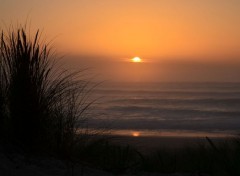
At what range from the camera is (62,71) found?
506cm

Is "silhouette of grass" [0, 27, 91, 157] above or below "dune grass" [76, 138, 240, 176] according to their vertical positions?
above

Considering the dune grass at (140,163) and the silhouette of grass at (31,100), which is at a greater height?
the silhouette of grass at (31,100)

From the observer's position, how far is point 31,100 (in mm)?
4090

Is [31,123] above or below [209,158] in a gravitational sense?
above

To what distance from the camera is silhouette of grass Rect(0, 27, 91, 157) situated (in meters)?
4.12

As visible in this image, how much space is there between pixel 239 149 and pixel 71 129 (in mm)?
1956

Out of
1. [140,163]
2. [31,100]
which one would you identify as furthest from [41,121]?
[140,163]

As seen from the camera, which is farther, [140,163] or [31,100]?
[140,163]

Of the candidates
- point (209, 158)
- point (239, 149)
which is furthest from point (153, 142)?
point (239, 149)

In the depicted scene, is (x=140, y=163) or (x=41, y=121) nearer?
(x=41, y=121)

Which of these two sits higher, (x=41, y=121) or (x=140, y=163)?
(x=41, y=121)

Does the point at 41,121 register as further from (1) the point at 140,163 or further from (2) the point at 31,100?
A: (1) the point at 140,163

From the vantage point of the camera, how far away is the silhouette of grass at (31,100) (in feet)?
13.5

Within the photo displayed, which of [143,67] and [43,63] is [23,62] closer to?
[43,63]
